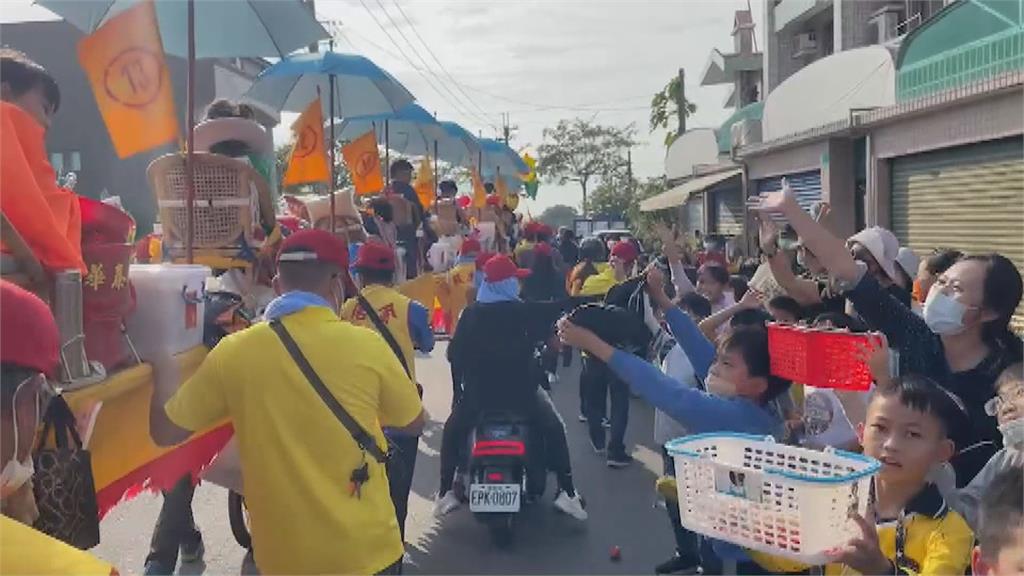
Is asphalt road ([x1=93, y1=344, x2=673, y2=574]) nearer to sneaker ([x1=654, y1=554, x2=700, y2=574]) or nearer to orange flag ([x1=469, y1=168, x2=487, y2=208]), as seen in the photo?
sneaker ([x1=654, y1=554, x2=700, y2=574])

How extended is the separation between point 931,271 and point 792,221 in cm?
195

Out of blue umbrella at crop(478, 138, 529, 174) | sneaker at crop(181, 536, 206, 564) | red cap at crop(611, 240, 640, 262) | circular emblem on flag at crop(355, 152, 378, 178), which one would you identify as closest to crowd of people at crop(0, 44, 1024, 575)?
sneaker at crop(181, 536, 206, 564)

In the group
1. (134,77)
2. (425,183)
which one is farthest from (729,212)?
(134,77)

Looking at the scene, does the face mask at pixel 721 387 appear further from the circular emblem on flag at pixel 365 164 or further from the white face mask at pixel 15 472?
the circular emblem on flag at pixel 365 164

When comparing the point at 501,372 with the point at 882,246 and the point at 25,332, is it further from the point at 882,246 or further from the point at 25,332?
the point at 25,332

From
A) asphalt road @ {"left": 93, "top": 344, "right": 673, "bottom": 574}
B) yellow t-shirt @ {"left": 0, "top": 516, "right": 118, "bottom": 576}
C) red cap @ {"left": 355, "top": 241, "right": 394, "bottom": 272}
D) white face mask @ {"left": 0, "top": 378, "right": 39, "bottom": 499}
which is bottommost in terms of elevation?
asphalt road @ {"left": 93, "top": 344, "right": 673, "bottom": 574}

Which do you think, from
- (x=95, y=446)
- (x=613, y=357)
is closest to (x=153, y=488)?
(x=95, y=446)

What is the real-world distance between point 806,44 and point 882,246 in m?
22.3

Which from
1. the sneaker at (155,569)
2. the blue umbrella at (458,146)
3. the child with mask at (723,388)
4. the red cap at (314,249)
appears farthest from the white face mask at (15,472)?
the blue umbrella at (458,146)

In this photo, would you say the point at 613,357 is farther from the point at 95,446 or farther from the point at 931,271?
the point at 931,271

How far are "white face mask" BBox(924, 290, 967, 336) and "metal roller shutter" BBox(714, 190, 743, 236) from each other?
2079 centimetres

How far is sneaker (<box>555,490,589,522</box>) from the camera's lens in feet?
20.0

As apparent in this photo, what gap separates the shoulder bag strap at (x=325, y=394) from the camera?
2.95m

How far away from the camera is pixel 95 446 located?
283 cm
